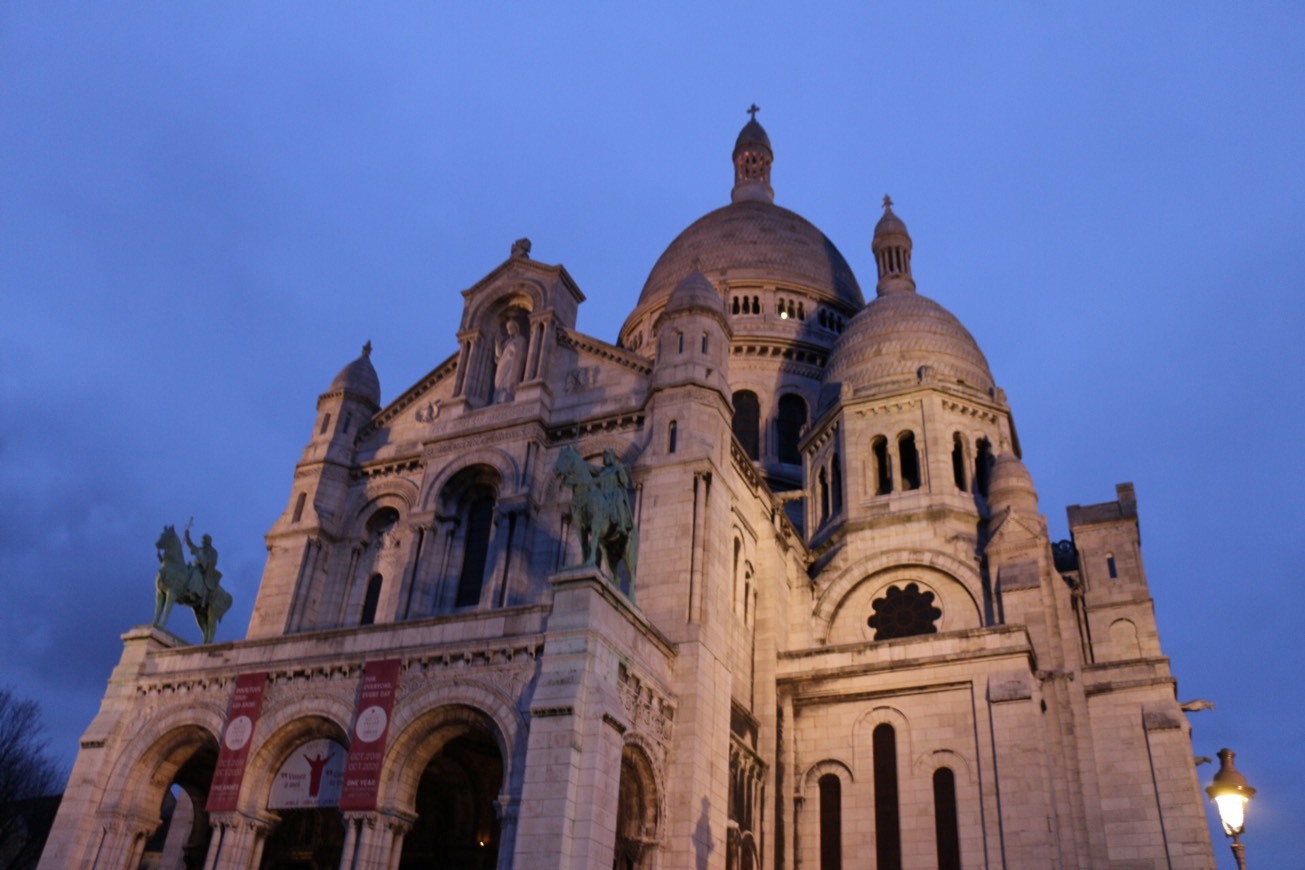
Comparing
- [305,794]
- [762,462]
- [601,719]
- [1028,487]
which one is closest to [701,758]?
[601,719]

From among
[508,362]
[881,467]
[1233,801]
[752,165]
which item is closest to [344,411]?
[508,362]

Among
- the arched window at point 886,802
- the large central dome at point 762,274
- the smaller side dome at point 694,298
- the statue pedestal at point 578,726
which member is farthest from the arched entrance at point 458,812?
the large central dome at point 762,274

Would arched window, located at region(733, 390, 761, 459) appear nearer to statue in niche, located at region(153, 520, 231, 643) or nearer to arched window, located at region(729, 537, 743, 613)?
arched window, located at region(729, 537, 743, 613)

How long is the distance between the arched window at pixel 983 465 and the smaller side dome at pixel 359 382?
22.0 meters

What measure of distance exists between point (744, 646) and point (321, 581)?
13447mm

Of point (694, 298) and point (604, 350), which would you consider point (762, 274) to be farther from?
point (604, 350)

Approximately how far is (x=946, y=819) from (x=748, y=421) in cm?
2342

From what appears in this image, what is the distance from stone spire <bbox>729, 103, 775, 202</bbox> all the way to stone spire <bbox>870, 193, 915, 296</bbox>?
1273cm

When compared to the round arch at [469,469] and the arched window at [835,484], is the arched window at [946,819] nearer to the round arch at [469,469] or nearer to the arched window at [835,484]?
the arched window at [835,484]

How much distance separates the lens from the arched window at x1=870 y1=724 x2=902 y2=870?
2934 cm

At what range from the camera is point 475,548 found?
32.1 meters

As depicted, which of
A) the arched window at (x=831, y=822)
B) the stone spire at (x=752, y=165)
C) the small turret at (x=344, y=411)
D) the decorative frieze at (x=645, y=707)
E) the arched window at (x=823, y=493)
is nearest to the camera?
the decorative frieze at (x=645, y=707)

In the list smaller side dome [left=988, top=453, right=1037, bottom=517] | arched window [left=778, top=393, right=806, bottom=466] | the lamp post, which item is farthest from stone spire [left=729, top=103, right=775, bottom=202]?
the lamp post

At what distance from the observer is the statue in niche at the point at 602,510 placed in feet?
80.4
